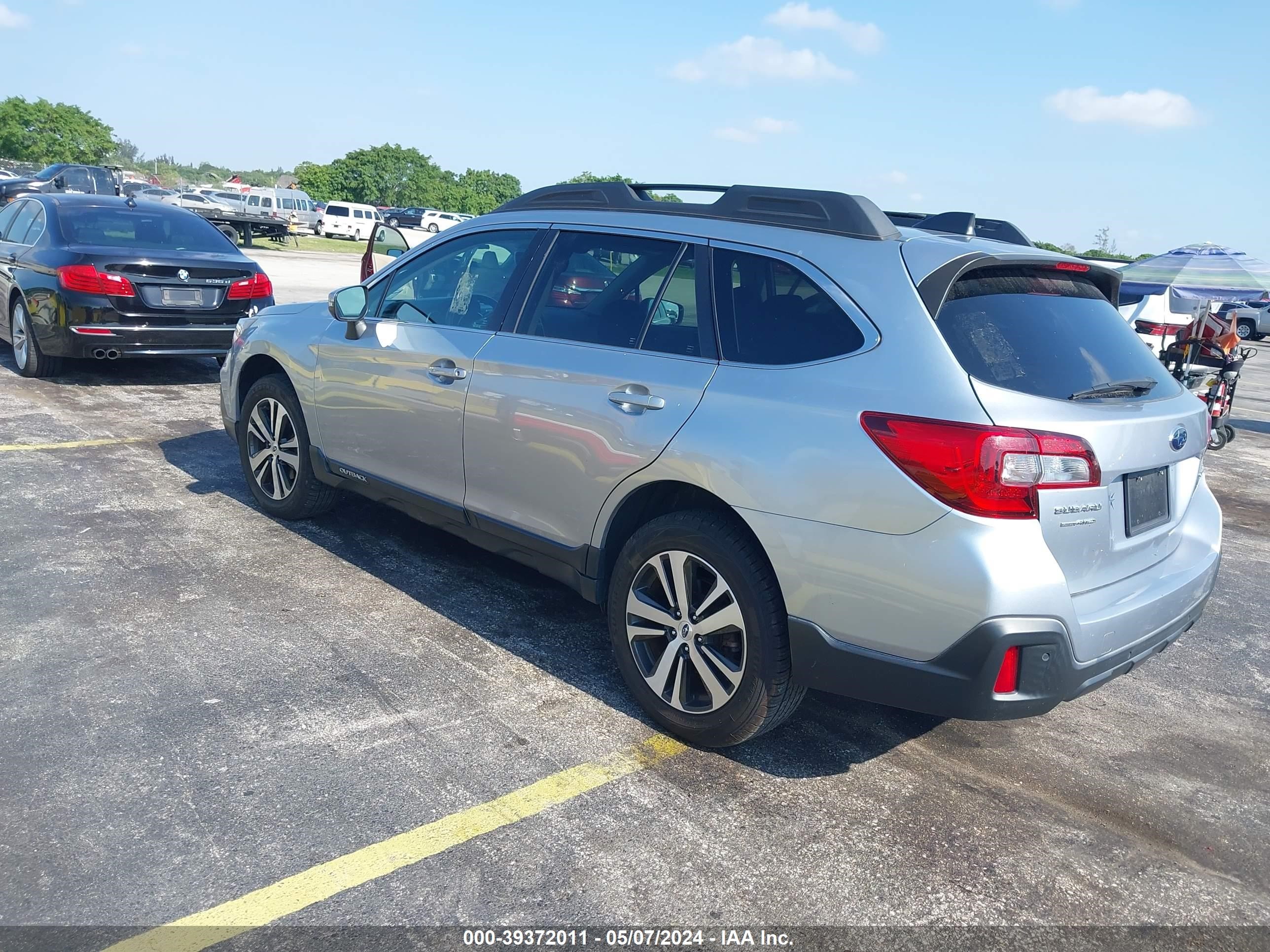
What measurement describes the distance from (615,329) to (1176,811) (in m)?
2.55

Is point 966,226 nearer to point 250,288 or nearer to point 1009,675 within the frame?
point 1009,675

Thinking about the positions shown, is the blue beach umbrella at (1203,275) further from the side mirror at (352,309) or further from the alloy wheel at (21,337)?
the alloy wheel at (21,337)

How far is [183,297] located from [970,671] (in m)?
7.73

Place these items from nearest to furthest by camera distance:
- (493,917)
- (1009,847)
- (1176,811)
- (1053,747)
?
(493,917), (1009,847), (1176,811), (1053,747)

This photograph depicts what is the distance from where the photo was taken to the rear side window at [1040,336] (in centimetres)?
303

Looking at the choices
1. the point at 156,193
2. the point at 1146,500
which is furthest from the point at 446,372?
the point at 156,193

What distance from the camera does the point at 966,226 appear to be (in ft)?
12.3

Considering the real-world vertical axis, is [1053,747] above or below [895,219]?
below

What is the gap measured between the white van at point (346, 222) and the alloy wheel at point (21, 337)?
45.5 meters

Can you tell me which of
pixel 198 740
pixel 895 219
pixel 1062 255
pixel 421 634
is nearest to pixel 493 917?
pixel 198 740

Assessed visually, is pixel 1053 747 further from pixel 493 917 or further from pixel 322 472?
pixel 322 472

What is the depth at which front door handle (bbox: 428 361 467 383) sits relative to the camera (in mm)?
4379

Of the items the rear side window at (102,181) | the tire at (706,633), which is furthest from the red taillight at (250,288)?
the rear side window at (102,181)

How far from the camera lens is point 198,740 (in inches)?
134
